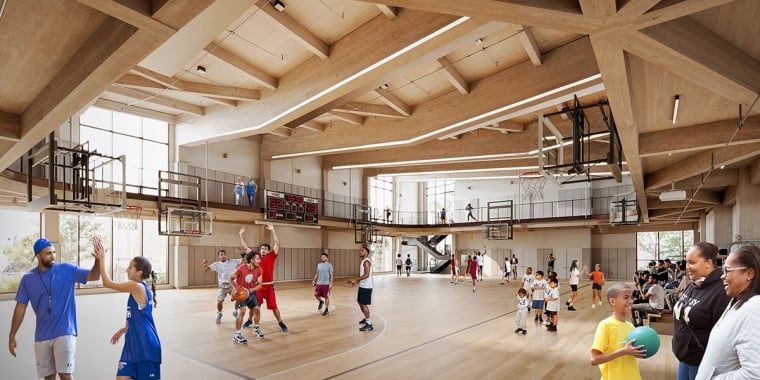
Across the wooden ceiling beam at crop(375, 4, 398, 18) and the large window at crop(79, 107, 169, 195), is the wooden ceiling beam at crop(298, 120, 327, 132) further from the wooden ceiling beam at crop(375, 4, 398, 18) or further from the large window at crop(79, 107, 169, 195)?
the wooden ceiling beam at crop(375, 4, 398, 18)

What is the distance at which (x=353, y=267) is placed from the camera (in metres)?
31.5

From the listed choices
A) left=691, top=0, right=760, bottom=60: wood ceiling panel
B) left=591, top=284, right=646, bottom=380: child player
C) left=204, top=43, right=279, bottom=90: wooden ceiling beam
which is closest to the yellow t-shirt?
left=591, top=284, right=646, bottom=380: child player

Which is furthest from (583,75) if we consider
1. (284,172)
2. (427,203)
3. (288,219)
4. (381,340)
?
(427,203)

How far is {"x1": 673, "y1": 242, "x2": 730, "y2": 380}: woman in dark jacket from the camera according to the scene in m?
3.29

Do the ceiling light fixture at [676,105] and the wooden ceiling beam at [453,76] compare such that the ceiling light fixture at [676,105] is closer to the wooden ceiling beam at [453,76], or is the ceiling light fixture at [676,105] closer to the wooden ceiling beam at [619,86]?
the wooden ceiling beam at [619,86]

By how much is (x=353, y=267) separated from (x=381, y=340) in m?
23.2

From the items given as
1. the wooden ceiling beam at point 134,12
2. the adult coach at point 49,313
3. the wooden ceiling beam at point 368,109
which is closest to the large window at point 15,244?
the wooden ceiling beam at point 368,109

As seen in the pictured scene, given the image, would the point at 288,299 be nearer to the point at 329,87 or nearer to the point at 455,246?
the point at 329,87

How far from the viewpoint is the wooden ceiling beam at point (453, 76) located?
11.4m

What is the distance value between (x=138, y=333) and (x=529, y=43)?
9.27m

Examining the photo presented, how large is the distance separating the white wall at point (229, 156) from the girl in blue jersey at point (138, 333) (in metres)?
18.0

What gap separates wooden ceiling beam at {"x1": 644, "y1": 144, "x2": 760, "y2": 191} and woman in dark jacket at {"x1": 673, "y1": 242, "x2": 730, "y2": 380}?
6712 millimetres

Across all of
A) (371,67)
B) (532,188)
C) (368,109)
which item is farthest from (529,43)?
(532,188)

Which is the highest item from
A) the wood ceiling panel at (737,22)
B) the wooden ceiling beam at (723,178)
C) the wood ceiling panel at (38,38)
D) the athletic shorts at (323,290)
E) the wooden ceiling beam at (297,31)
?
the wooden ceiling beam at (297,31)
